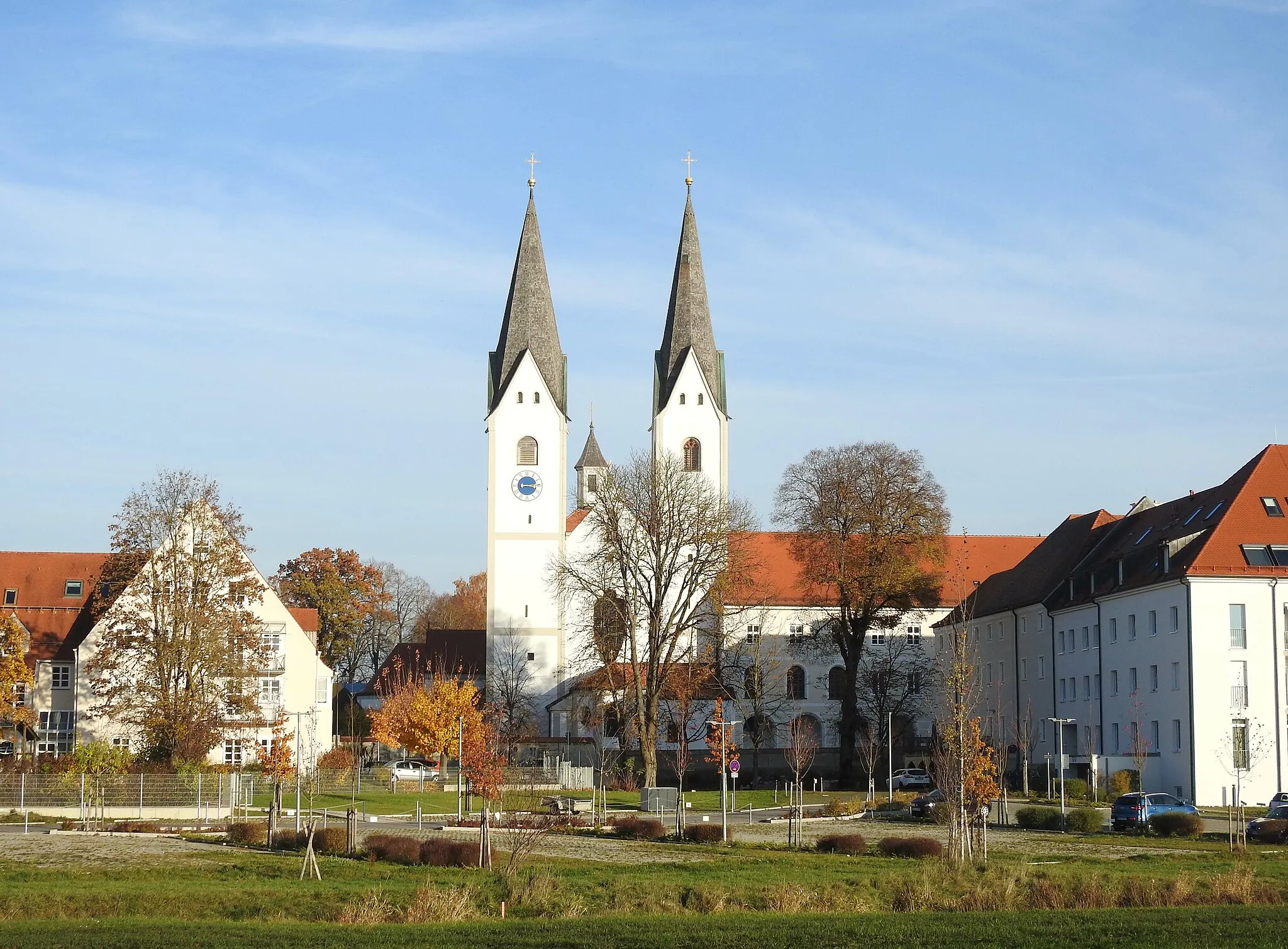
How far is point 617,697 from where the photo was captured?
69562 millimetres

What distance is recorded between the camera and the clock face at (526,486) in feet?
265

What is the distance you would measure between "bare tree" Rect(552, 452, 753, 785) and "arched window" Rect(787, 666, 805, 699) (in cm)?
1879

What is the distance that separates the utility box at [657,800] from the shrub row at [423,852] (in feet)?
55.5

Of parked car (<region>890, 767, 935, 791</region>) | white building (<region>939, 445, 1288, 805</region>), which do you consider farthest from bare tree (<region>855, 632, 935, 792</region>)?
white building (<region>939, 445, 1288, 805</region>)

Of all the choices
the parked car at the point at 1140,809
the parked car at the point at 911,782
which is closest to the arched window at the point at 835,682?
the parked car at the point at 911,782

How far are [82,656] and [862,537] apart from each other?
109 ft

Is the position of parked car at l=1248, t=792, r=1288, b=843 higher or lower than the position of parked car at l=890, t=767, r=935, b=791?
higher

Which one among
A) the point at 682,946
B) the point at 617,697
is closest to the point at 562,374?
the point at 617,697

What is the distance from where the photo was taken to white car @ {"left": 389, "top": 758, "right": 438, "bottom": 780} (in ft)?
225

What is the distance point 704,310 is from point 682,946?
6699 cm

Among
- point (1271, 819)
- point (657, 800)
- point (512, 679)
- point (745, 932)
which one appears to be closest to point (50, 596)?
point (512, 679)

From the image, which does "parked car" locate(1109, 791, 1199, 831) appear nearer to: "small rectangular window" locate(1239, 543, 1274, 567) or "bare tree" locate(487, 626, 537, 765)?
"small rectangular window" locate(1239, 543, 1274, 567)

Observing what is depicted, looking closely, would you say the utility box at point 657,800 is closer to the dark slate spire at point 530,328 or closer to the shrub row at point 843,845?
the shrub row at point 843,845

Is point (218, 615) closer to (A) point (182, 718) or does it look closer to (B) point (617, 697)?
(A) point (182, 718)
